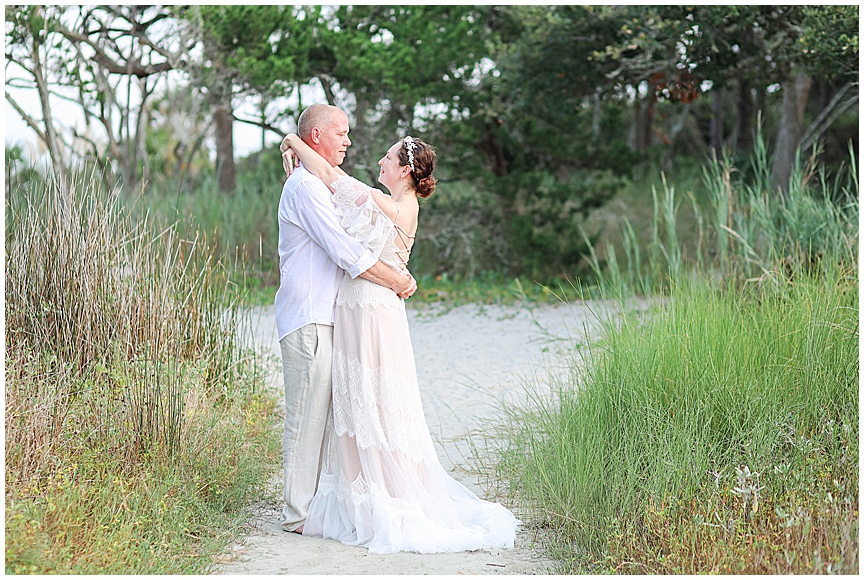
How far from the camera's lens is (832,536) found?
2982 mm

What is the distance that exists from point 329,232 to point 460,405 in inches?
99.3

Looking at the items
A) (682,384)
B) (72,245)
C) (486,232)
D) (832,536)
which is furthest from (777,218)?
(72,245)

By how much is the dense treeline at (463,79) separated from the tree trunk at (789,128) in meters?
0.02

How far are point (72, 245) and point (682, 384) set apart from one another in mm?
2779

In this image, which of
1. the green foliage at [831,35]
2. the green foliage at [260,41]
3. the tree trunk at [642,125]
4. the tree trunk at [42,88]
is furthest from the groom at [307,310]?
the tree trunk at [642,125]

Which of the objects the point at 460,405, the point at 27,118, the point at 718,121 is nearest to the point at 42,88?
the point at 27,118

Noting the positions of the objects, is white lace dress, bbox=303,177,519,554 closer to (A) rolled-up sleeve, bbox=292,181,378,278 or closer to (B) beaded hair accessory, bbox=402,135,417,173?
(A) rolled-up sleeve, bbox=292,181,378,278

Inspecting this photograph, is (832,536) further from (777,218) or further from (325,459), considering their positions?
(777,218)

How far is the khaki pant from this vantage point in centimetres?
348

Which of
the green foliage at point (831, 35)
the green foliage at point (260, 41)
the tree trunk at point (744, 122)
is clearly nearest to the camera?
the green foliage at point (831, 35)

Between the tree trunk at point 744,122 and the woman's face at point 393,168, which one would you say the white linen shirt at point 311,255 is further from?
the tree trunk at point 744,122

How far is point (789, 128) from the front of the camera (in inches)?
376

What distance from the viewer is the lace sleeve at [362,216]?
341 cm

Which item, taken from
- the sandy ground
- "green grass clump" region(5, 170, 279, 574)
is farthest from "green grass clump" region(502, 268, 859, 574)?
"green grass clump" region(5, 170, 279, 574)
